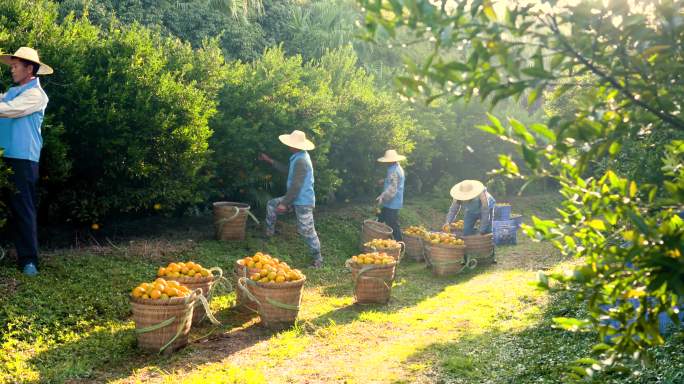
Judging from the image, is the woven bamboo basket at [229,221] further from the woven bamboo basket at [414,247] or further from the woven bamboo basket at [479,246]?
the woven bamboo basket at [479,246]

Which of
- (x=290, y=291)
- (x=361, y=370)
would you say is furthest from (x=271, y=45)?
(x=361, y=370)

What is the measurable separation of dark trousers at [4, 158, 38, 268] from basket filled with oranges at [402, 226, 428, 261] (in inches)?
→ 302

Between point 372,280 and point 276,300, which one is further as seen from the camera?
point 372,280

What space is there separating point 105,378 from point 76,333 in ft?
4.35

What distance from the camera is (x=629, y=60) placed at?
2623mm

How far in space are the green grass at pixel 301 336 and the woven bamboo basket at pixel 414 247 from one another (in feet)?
7.95

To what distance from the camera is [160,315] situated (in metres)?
6.58

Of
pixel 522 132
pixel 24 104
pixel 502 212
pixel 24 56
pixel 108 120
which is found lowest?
pixel 502 212

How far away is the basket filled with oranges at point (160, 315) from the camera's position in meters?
6.56

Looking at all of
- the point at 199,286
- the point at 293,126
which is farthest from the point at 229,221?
the point at 199,286

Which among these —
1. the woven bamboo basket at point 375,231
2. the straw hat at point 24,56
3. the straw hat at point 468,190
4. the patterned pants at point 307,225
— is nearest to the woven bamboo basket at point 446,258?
the straw hat at point 468,190

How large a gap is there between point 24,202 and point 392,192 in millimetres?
7408

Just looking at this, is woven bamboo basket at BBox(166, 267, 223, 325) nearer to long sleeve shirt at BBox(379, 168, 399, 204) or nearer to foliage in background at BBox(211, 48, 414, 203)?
foliage in background at BBox(211, 48, 414, 203)

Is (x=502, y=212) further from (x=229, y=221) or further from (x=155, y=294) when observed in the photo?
(x=155, y=294)
